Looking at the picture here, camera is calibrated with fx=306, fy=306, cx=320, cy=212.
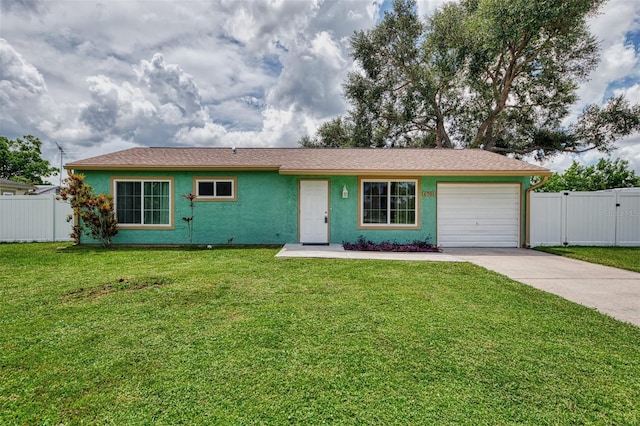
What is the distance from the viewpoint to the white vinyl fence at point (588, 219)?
34.3 feet

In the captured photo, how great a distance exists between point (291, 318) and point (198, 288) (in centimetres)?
201

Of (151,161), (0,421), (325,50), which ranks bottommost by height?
(0,421)

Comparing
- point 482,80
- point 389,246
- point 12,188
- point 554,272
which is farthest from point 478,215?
point 12,188

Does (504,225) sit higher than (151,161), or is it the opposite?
(151,161)

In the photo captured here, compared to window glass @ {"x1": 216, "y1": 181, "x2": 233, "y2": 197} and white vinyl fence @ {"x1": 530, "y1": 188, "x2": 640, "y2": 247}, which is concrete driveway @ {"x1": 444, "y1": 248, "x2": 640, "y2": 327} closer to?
white vinyl fence @ {"x1": 530, "y1": 188, "x2": 640, "y2": 247}

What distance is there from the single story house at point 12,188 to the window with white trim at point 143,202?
12913 millimetres

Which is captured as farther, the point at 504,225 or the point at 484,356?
the point at 504,225

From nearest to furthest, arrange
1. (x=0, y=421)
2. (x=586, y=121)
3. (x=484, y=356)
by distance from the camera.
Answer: (x=0, y=421) → (x=484, y=356) → (x=586, y=121)

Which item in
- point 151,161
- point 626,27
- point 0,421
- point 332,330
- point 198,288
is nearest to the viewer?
point 0,421

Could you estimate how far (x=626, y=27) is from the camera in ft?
49.1

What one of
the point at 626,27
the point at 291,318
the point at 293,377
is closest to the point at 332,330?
the point at 291,318

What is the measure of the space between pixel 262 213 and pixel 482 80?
15.8 metres

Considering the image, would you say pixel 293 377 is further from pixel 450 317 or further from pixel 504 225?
pixel 504 225

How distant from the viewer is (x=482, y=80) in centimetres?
1783
